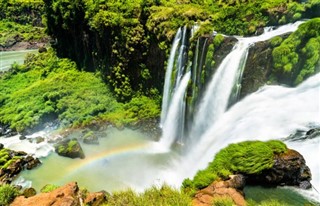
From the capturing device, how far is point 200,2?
25609mm

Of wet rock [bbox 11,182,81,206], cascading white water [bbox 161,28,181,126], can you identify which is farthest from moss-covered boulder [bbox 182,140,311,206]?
cascading white water [bbox 161,28,181,126]

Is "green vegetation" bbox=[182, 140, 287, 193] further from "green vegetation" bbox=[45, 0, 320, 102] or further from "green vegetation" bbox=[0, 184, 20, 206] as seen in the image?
"green vegetation" bbox=[45, 0, 320, 102]

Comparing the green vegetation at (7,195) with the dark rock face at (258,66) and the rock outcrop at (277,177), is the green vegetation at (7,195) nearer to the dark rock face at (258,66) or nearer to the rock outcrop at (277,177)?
the rock outcrop at (277,177)

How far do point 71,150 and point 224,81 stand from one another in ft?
34.0

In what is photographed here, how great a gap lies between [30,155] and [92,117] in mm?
5535

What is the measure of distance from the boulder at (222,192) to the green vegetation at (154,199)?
1.92 ft

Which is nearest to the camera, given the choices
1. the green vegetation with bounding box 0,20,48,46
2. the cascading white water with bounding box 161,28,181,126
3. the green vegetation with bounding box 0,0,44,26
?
the cascading white water with bounding box 161,28,181,126

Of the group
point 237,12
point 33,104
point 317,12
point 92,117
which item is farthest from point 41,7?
point 317,12

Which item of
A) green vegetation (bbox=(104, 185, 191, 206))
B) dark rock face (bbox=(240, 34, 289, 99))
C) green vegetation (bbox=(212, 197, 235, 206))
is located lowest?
green vegetation (bbox=(104, 185, 191, 206))

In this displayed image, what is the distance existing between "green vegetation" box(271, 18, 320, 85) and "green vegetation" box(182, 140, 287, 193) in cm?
581

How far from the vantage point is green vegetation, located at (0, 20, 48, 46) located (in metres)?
59.9

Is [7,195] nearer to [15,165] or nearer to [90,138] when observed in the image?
[15,165]

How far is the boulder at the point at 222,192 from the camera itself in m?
11.2

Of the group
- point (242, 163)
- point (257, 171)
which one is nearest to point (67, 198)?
point (242, 163)
